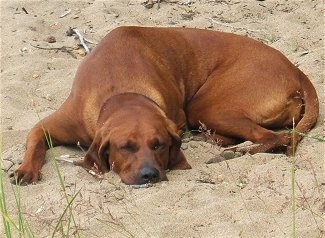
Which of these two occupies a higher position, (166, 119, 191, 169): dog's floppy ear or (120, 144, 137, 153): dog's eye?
(120, 144, 137, 153): dog's eye

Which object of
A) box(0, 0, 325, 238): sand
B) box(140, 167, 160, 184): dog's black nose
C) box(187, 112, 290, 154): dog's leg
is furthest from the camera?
box(187, 112, 290, 154): dog's leg

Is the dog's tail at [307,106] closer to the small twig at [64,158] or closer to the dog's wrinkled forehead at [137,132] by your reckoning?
the dog's wrinkled forehead at [137,132]

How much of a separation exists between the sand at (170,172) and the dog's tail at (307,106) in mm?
78

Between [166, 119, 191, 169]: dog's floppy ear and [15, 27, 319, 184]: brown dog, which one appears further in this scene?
[166, 119, 191, 169]: dog's floppy ear

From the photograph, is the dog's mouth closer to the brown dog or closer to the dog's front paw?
the brown dog

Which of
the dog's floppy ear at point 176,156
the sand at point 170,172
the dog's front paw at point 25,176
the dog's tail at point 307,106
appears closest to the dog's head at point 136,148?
the dog's floppy ear at point 176,156

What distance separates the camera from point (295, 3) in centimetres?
845

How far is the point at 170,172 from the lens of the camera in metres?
5.47

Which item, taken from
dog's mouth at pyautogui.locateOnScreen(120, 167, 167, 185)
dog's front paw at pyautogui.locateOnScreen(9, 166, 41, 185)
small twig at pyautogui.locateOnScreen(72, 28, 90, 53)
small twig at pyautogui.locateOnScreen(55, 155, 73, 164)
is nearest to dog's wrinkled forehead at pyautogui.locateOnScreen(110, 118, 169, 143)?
dog's mouth at pyautogui.locateOnScreen(120, 167, 167, 185)

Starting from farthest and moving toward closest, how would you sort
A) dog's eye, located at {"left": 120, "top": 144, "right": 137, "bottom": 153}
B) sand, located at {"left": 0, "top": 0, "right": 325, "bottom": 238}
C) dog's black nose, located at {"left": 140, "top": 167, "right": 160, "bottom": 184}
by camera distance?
Answer: dog's eye, located at {"left": 120, "top": 144, "right": 137, "bottom": 153} → dog's black nose, located at {"left": 140, "top": 167, "right": 160, "bottom": 184} → sand, located at {"left": 0, "top": 0, "right": 325, "bottom": 238}

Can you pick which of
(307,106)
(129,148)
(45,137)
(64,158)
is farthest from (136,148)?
(307,106)

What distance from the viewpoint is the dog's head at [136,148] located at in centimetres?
524

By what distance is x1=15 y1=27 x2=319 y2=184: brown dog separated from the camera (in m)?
5.43

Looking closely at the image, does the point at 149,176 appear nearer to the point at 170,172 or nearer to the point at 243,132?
the point at 170,172
